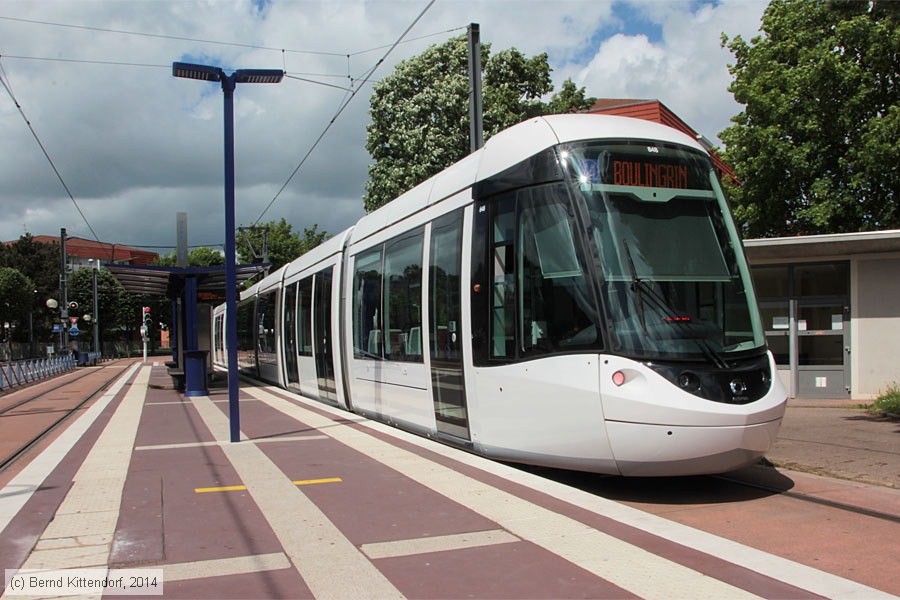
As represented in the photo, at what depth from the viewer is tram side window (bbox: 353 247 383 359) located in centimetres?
1133

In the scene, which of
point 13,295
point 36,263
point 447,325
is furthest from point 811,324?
Result: point 36,263

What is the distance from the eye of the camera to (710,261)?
6.75 metres

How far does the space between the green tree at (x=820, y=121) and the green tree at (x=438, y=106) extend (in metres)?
6.17

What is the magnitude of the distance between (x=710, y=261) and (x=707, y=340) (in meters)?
0.82

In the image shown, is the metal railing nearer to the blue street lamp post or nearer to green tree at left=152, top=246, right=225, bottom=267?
the blue street lamp post

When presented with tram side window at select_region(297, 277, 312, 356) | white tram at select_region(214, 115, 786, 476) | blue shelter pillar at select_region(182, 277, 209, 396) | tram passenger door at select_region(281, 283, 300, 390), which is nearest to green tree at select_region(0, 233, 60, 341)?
blue shelter pillar at select_region(182, 277, 209, 396)

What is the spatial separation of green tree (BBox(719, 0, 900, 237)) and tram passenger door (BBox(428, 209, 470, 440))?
52.3 ft

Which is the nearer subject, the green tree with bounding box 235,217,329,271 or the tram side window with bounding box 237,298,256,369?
the tram side window with bounding box 237,298,256,369

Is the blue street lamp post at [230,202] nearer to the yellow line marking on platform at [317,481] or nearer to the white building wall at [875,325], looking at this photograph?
the yellow line marking on platform at [317,481]

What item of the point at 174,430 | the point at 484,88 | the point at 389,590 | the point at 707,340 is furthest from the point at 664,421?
the point at 484,88

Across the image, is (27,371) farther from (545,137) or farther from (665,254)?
(665,254)

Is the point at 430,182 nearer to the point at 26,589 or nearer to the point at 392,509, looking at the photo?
the point at 392,509

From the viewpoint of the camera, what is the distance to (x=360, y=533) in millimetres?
5543

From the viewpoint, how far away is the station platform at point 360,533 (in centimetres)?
443
